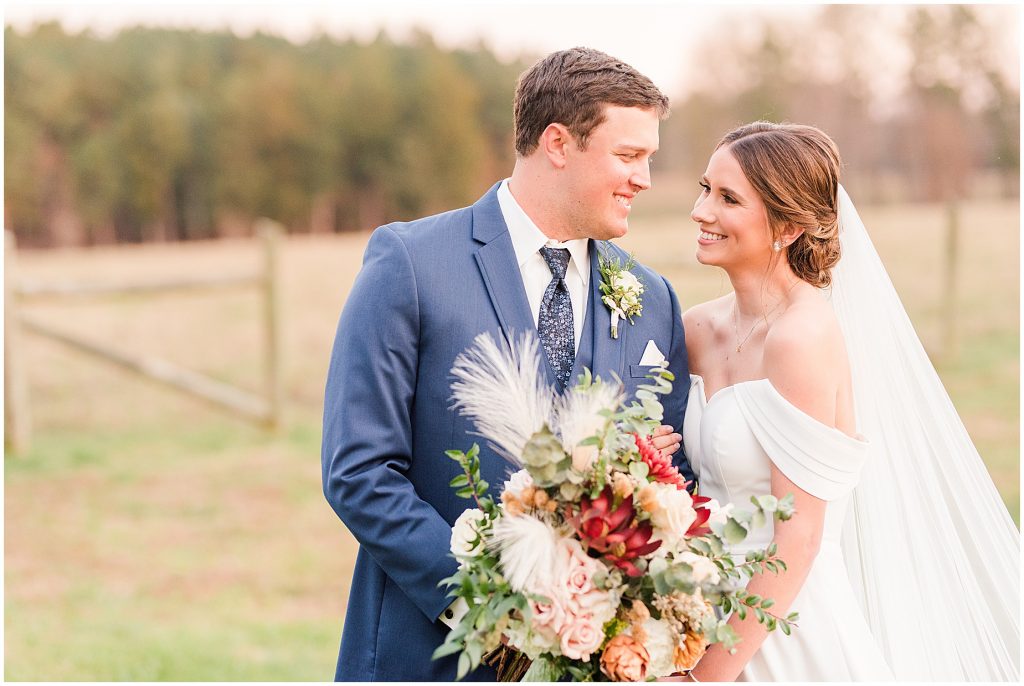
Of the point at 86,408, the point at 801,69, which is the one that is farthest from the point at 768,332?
the point at 801,69

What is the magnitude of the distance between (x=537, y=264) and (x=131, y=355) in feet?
27.2

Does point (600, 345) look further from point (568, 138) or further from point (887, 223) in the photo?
point (887, 223)

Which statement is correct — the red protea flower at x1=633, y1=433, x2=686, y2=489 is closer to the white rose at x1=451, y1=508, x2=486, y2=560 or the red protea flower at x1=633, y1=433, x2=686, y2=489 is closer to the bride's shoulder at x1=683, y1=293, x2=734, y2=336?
the white rose at x1=451, y1=508, x2=486, y2=560

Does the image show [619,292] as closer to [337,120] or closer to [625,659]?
[625,659]

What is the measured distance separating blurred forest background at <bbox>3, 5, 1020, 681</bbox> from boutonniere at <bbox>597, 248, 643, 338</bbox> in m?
1.19

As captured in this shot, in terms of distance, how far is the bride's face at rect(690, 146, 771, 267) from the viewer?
2.99 metres

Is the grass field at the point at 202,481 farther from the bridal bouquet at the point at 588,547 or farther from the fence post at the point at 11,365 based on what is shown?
the bridal bouquet at the point at 588,547

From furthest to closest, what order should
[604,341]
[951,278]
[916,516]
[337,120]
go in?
[337,120] < [951,278] < [916,516] < [604,341]

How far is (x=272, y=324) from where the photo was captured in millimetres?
10242

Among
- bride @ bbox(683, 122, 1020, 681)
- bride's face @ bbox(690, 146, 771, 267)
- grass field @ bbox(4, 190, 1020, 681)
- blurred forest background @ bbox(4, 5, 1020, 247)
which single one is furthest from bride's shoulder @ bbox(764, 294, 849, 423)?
blurred forest background @ bbox(4, 5, 1020, 247)

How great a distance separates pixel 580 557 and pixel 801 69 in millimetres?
23568

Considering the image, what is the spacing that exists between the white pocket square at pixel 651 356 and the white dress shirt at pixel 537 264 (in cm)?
21

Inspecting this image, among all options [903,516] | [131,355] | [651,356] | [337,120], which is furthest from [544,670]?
[337,120]

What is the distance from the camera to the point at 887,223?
20109 millimetres
